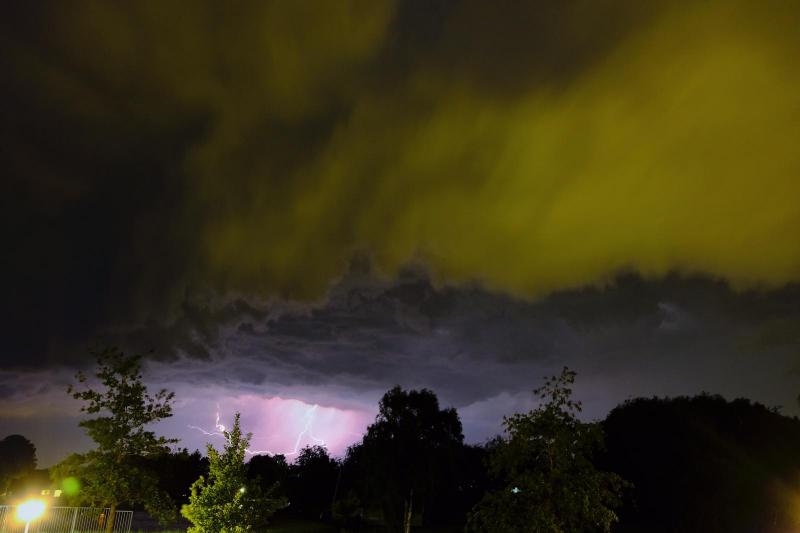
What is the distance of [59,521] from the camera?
32031 millimetres

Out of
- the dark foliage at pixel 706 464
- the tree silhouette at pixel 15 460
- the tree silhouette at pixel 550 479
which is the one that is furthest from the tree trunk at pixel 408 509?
the tree silhouette at pixel 15 460

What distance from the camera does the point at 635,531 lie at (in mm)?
61312

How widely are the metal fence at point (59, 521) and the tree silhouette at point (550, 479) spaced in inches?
922

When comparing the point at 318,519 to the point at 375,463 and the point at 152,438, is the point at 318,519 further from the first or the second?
the point at 152,438

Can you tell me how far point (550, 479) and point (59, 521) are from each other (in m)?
29.6

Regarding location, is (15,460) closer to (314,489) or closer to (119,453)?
(314,489)

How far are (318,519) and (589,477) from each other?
78458 millimetres

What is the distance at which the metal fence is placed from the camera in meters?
27.0

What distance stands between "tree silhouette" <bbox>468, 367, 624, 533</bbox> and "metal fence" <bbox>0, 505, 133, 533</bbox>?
2342 centimetres

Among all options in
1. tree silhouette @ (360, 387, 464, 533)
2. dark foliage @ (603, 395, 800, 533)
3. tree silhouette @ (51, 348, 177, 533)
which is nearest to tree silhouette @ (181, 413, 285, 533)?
tree silhouette @ (51, 348, 177, 533)

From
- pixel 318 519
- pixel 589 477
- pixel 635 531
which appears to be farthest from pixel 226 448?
pixel 318 519

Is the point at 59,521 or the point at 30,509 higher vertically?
the point at 30,509

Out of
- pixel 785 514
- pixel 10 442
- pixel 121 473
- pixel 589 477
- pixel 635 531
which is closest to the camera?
pixel 589 477

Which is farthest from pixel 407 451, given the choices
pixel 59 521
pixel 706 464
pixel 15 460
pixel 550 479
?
pixel 15 460
